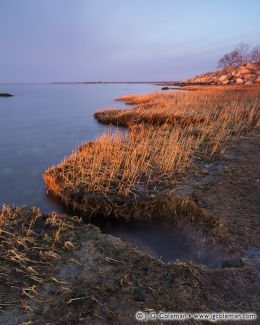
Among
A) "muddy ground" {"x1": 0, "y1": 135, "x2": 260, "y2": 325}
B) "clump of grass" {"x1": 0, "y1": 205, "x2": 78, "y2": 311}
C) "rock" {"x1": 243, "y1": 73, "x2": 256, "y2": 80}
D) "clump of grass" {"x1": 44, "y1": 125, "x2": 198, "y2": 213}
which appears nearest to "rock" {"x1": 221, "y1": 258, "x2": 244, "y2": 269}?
"muddy ground" {"x1": 0, "y1": 135, "x2": 260, "y2": 325}

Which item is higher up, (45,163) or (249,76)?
(249,76)

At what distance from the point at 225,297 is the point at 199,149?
7.60 m

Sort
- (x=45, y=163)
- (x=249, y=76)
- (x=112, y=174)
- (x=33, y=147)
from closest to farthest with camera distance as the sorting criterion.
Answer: (x=112, y=174) < (x=45, y=163) < (x=33, y=147) < (x=249, y=76)

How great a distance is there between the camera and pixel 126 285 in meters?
4.56

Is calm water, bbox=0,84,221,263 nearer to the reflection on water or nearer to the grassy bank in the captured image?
the reflection on water

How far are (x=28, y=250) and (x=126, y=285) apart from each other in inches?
71.4

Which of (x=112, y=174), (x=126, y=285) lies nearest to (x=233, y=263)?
(x=126, y=285)

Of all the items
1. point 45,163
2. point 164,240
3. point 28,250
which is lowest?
point 45,163

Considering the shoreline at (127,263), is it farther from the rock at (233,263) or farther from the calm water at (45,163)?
the calm water at (45,163)

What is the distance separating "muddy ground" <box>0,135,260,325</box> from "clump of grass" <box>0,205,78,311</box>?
5cm

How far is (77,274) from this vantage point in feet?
15.6

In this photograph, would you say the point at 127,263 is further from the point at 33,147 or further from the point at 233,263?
the point at 33,147

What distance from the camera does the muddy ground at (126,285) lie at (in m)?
4.05

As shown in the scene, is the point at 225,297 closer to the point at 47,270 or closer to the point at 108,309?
the point at 108,309
